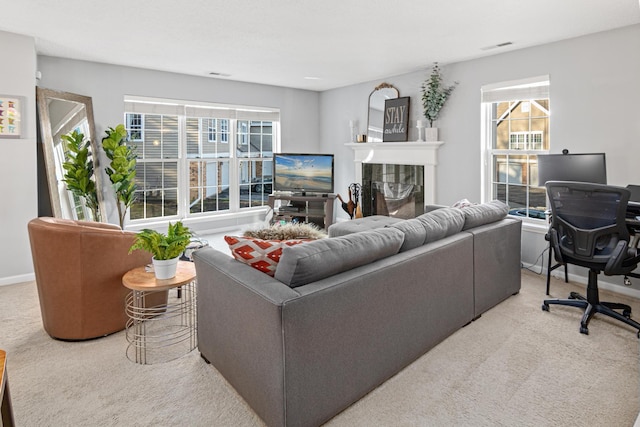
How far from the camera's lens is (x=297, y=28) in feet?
11.8

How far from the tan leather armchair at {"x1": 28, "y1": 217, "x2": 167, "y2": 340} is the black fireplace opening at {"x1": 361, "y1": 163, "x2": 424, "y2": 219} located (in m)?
3.98

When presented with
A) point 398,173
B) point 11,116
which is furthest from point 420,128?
point 11,116

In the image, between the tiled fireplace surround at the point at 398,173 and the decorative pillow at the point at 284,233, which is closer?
the decorative pillow at the point at 284,233

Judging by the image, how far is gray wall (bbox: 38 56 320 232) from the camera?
15.6 feet

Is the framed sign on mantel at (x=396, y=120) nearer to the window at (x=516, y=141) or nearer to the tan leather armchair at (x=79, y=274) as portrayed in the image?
the window at (x=516, y=141)

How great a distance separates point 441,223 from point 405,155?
3.09 meters

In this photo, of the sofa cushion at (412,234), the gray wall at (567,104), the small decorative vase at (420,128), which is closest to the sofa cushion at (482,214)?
the sofa cushion at (412,234)

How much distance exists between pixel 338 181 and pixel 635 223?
4.65m

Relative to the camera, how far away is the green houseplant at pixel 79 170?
174 inches

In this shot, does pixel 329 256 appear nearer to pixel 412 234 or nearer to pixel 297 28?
pixel 412 234

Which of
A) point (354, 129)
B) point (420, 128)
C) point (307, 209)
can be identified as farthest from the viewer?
point (354, 129)

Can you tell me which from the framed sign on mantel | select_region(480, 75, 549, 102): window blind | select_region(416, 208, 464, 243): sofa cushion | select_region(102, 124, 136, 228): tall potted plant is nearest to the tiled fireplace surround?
the framed sign on mantel

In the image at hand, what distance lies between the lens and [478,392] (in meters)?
2.13

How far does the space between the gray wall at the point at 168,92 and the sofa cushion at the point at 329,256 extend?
420cm
